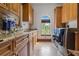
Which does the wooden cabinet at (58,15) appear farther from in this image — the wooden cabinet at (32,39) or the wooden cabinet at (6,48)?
the wooden cabinet at (6,48)

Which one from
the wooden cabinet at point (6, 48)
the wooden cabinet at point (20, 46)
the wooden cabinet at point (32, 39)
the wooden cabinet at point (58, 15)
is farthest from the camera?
the wooden cabinet at point (32, 39)

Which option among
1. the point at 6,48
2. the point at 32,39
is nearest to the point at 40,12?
the point at 32,39

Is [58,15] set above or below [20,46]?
above

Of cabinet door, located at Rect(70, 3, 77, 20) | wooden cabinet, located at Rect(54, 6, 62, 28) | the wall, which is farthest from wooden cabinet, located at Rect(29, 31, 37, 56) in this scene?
cabinet door, located at Rect(70, 3, 77, 20)

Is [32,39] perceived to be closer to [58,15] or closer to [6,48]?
[58,15]

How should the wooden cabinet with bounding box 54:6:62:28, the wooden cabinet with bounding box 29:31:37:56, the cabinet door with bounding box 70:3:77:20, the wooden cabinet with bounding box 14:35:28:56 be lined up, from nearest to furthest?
the wooden cabinet with bounding box 14:35:28:56 → the cabinet door with bounding box 70:3:77:20 → the wooden cabinet with bounding box 54:6:62:28 → the wooden cabinet with bounding box 29:31:37:56

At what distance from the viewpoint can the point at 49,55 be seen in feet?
4.56

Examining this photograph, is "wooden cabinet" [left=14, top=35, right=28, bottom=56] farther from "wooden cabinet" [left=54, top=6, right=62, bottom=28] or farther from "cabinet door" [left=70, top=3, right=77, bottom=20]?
"cabinet door" [left=70, top=3, right=77, bottom=20]

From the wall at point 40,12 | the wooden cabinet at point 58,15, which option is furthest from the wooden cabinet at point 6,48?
the wooden cabinet at point 58,15

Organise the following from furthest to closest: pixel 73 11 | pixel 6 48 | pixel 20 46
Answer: pixel 73 11 < pixel 20 46 < pixel 6 48

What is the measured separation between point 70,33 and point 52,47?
269 mm

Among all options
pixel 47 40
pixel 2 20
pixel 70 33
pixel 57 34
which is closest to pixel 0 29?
pixel 2 20

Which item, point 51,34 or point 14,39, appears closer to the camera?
point 14,39

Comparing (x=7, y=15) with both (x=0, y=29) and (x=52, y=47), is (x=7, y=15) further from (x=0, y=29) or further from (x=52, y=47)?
(x=52, y=47)
